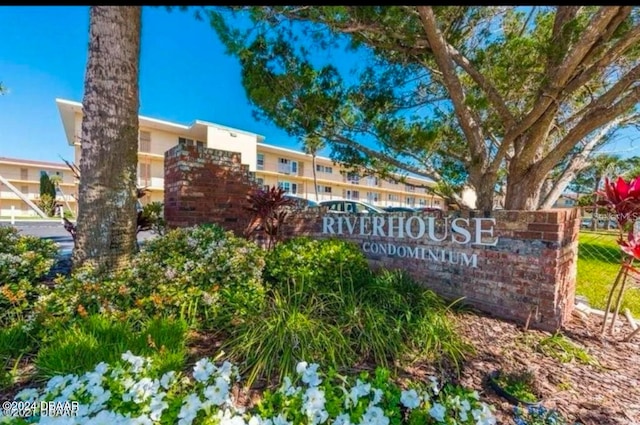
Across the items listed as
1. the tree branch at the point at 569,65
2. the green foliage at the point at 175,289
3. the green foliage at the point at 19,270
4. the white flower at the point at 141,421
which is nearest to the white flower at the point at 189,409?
the white flower at the point at 141,421

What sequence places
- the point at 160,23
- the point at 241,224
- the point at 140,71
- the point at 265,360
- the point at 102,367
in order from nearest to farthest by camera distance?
the point at 102,367 → the point at 265,360 → the point at 140,71 → the point at 160,23 → the point at 241,224

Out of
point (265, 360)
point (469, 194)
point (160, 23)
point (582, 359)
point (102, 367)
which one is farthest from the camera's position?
point (469, 194)

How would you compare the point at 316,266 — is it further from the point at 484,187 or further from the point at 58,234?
the point at 58,234

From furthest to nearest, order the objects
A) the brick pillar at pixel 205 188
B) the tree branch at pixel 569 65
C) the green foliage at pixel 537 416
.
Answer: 1. the brick pillar at pixel 205 188
2. the tree branch at pixel 569 65
3. the green foliage at pixel 537 416

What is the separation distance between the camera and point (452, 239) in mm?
3535

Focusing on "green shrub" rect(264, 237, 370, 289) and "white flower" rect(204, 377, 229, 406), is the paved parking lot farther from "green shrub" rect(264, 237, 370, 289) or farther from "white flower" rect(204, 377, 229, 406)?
"white flower" rect(204, 377, 229, 406)

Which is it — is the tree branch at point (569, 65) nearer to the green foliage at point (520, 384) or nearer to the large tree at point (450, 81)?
the large tree at point (450, 81)

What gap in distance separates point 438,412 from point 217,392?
1.11 m

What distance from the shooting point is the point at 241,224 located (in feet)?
16.7

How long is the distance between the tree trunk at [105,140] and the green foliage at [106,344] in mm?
1166

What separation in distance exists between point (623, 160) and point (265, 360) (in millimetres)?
9500

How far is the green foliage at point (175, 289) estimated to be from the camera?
2.43 metres

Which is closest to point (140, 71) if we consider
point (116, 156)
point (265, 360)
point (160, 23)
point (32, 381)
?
point (160, 23)

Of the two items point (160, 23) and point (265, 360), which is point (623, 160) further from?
point (160, 23)
